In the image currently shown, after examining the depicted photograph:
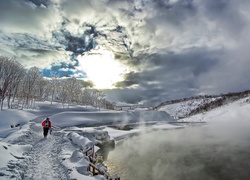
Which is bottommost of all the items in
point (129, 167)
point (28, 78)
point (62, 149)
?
point (129, 167)

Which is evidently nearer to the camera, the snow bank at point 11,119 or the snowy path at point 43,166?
the snowy path at point 43,166

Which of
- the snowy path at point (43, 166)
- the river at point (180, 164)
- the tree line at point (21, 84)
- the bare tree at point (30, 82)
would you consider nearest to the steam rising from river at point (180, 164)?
the river at point (180, 164)

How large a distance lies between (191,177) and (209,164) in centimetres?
604

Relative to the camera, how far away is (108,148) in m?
34.7

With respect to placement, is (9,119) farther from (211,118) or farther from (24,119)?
(211,118)

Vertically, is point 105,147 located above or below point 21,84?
below

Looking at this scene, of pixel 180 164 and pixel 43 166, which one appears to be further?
pixel 180 164

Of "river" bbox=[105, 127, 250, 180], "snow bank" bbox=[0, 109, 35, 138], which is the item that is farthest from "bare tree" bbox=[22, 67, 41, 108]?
"river" bbox=[105, 127, 250, 180]

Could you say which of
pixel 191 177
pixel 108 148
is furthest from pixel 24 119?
pixel 191 177

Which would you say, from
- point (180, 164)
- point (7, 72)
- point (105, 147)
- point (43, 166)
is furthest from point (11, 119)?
point (180, 164)

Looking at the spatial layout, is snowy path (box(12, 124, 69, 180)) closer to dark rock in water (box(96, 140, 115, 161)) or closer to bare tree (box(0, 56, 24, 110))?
dark rock in water (box(96, 140, 115, 161))

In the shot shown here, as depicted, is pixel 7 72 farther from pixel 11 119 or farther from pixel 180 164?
pixel 180 164

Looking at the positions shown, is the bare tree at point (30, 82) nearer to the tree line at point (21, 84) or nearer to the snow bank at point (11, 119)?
the tree line at point (21, 84)

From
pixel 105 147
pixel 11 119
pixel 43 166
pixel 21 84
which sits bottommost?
pixel 105 147
